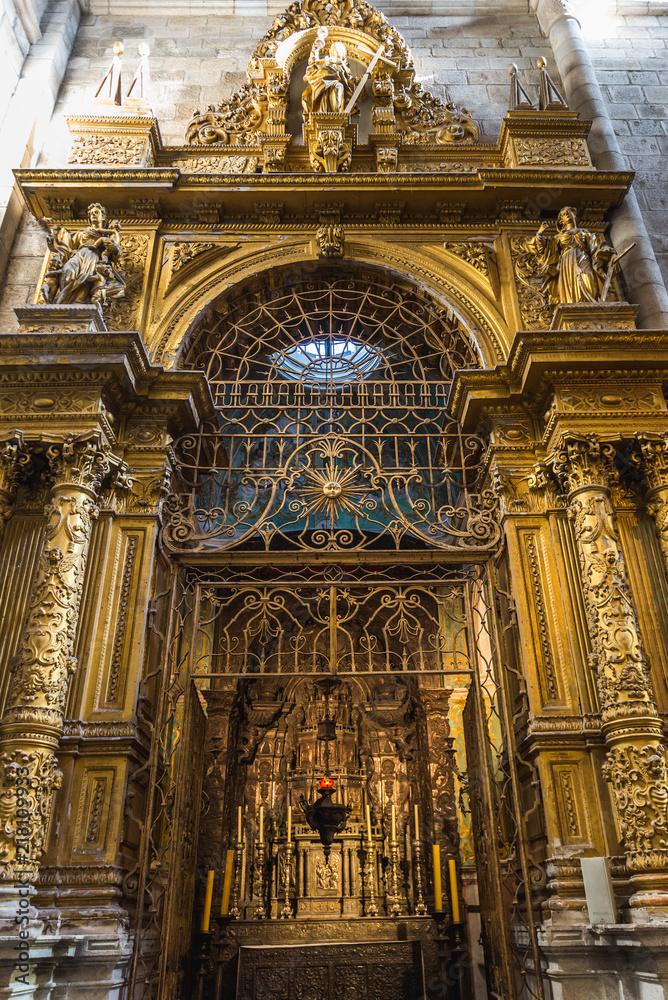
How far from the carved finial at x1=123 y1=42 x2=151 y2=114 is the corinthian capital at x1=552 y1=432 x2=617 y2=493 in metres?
6.57

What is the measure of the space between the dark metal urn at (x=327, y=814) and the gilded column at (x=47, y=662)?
4.88 metres

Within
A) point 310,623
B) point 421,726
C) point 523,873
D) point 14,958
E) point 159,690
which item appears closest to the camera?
point 14,958

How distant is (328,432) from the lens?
8.70 meters

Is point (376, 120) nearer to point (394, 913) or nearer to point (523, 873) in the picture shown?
point (523, 873)

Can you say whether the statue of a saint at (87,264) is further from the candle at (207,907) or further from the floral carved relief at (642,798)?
the candle at (207,907)

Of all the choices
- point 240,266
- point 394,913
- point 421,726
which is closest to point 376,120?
point 240,266

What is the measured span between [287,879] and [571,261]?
28.2 feet

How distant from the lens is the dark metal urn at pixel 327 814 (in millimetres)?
9898

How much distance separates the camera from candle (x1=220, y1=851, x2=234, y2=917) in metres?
9.09

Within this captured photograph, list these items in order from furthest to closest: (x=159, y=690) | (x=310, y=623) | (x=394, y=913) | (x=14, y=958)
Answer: (x=310, y=623) < (x=394, y=913) < (x=159, y=690) < (x=14, y=958)

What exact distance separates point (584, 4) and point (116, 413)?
979 centimetres

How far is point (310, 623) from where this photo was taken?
12.2 metres

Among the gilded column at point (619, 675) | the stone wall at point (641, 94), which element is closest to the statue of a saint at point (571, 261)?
the stone wall at point (641, 94)

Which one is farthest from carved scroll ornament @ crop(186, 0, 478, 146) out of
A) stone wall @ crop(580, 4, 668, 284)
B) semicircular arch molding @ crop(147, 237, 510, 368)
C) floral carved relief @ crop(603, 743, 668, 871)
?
floral carved relief @ crop(603, 743, 668, 871)
